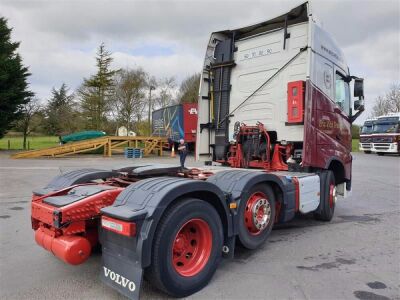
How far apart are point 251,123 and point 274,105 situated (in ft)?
1.92

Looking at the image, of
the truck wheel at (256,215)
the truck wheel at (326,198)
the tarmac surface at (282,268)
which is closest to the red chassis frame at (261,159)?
the truck wheel at (326,198)

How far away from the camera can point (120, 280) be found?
3236 mm

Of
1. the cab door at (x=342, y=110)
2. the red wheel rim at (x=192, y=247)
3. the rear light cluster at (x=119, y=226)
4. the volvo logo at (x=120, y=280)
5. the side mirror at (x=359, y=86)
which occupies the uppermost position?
the side mirror at (x=359, y=86)

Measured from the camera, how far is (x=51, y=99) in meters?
69.3

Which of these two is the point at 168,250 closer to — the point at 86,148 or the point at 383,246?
the point at 383,246

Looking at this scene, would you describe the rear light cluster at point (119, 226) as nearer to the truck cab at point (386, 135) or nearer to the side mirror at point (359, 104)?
the side mirror at point (359, 104)

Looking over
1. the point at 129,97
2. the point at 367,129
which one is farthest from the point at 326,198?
the point at 129,97

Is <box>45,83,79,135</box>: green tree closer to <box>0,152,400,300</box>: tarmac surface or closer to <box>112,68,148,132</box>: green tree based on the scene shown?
<box>112,68,148,132</box>: green tree

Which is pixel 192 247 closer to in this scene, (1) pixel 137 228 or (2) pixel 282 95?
(1) pixel 137 228

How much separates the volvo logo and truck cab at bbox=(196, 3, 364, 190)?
12.4 ft

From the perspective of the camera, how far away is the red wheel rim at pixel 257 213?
4477 mm

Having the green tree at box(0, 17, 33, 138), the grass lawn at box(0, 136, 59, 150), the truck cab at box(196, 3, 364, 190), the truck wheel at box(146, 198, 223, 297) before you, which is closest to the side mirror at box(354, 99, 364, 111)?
the truck cab at box(196, 3, 364, 190)

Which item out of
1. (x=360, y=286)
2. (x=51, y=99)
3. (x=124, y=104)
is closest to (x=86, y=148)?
(x=124, y=104)

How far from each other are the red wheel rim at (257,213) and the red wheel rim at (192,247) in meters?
0.86
